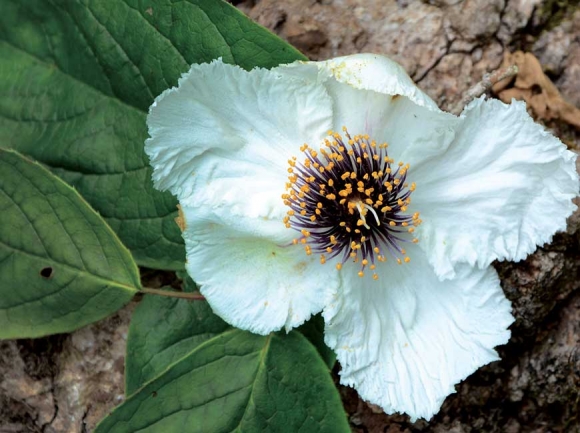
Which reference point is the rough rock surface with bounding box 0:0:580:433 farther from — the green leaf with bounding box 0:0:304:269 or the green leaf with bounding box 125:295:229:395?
the green leaf with bounding box 0:0:304:269

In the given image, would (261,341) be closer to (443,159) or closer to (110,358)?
(110,358)

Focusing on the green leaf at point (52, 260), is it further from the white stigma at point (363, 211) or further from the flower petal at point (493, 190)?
the flower petal at point (493, 190)

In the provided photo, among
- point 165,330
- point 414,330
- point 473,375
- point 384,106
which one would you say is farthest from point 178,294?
point 473,375

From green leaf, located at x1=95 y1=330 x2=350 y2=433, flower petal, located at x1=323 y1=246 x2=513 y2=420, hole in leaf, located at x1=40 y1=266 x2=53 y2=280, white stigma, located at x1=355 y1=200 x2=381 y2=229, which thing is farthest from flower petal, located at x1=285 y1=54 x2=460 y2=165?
hole in leaf, located at x1=40 y1=266 x2=53 y2=280

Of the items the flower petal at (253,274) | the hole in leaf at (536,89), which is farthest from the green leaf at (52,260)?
the hole in leaf at (536,89)

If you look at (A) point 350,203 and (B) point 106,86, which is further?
(B) point 106,86

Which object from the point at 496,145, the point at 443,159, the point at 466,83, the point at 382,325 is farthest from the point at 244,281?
the point at 466,83

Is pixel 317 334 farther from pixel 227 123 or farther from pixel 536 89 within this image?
pixel 536 89
